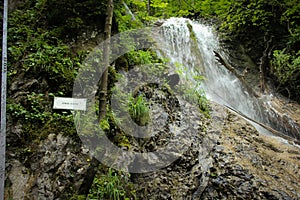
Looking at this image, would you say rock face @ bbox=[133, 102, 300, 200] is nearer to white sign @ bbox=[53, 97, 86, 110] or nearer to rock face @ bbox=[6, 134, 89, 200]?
rock face @ bbox=[6, 134, 89, 200]

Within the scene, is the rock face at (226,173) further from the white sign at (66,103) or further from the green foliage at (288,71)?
the green foliage at (288,71)

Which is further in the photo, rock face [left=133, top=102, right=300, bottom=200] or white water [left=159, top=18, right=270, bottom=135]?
white water [left=159, top=18, right=270, bottom=135]

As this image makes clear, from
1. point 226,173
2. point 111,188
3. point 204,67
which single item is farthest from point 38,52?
point 204,67

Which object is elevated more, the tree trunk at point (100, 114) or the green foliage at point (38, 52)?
the green foliage at point (38, 52)

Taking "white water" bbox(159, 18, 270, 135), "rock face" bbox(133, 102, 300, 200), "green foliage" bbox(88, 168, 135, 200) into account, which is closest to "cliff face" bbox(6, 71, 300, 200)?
"rock face" bbox(133, 102, 300, 200)

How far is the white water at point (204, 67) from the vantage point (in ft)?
23.6

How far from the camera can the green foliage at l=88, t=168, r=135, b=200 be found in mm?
3193

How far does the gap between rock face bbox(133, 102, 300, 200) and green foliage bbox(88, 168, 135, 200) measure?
0.78ft

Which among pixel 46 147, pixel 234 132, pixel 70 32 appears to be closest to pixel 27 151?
pixel 46 147

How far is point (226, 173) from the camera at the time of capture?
12.7 feet

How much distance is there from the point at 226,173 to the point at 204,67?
451 cm

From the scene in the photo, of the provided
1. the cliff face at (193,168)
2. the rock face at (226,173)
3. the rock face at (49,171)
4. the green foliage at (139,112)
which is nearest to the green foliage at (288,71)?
the cliff face at (193,168)

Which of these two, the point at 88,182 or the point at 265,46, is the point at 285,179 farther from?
the point at 265,46

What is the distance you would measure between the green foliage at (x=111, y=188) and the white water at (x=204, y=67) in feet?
12.6
